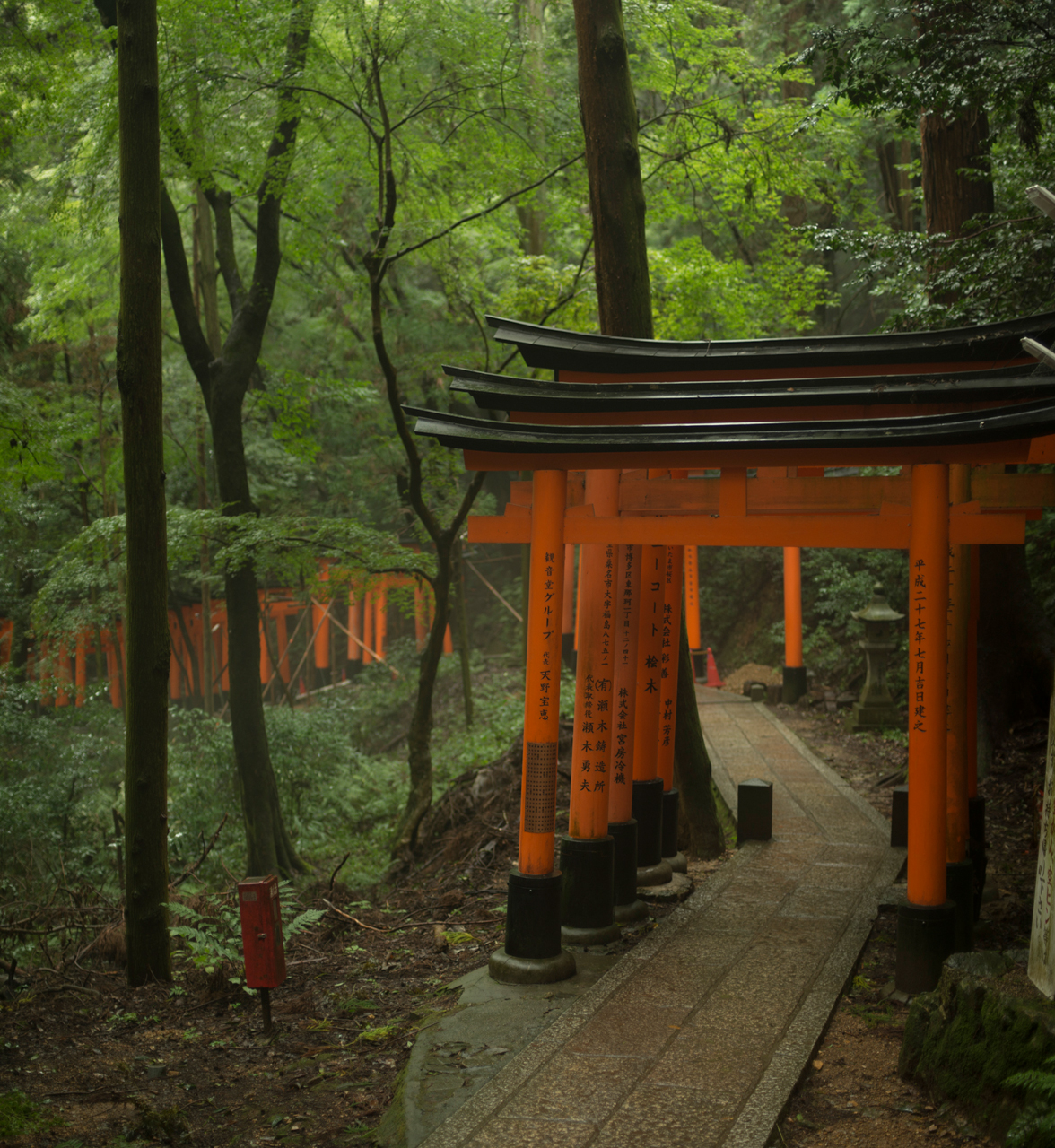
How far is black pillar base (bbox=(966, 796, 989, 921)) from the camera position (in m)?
7.00

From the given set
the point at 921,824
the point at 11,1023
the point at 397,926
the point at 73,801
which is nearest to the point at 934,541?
the point at 921,824

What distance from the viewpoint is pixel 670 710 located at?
8367 millimetres

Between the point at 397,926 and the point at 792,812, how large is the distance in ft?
14.5

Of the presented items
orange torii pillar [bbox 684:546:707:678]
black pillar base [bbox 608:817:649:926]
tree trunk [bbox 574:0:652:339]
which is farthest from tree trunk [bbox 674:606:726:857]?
orange torii pillar [bbox 684:546:707:678]

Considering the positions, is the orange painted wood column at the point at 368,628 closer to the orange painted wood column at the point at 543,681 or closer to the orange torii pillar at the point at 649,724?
the orange torii pillar at the point at 649,724

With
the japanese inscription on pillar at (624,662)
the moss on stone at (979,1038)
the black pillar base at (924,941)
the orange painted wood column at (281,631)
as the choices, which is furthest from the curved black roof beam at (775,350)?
the orange painted wood column at (281,631)

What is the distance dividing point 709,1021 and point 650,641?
9.75 ft

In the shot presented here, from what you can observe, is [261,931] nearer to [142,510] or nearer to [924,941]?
[142,510]

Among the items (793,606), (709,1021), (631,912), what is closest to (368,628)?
(793,606)

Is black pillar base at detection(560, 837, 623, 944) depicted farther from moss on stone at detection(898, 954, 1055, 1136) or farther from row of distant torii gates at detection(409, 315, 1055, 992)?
moss on stone at detection(898, 954, 1055, 1136)

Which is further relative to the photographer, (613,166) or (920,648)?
(613,166)

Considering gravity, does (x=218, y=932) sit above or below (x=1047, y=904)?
below

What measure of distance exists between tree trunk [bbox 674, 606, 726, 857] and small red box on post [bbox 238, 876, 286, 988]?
420cm

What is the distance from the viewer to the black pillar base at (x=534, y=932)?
19.6ft
